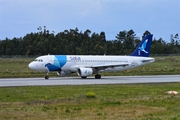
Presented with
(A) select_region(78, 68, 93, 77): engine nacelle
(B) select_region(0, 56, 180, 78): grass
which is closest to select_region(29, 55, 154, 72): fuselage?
(A) select_region(78, 68, 93, 77): engine nacelle

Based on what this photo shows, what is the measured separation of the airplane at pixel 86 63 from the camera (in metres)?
50.0

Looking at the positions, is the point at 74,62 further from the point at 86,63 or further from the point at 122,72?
the point at 122,72

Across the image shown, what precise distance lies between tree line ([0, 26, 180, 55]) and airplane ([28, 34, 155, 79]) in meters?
69.0

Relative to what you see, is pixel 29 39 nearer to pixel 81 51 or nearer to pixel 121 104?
pixel 81 51

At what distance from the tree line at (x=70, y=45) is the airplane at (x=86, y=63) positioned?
226ft

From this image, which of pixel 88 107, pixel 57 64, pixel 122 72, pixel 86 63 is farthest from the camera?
pixel 122 72

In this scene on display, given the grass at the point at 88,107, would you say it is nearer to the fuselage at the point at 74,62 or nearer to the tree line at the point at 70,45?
the fuselage at the point at 74,62

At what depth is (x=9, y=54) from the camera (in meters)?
144

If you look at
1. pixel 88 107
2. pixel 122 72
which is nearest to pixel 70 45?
pixel 122 72

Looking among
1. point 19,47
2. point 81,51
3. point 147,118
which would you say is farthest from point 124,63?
point 19,47

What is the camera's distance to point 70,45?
134m

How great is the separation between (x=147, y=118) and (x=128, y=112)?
6.56ft

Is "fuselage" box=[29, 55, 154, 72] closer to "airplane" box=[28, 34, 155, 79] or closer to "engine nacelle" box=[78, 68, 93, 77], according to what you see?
"airplane" box=[28, 34, 155, 79]

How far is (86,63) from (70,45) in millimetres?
81021
